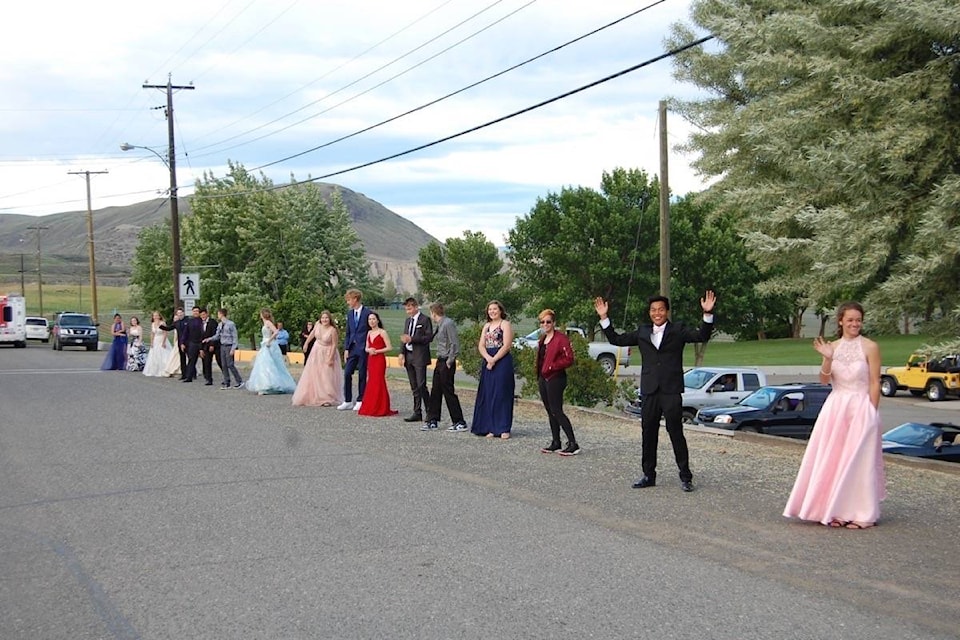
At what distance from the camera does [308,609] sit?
5977mm

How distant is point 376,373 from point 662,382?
27.1 ft

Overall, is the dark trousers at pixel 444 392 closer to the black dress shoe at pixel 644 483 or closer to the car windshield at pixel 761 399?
the black dress shoe at pixel 644 483

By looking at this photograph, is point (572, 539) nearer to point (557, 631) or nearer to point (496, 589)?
point (496, 589)

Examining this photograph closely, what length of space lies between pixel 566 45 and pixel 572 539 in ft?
35.7

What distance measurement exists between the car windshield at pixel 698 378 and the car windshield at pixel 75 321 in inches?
1443

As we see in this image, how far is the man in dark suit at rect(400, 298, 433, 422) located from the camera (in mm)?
16625

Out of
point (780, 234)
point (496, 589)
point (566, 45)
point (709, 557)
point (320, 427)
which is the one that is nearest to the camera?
point (496, 589)

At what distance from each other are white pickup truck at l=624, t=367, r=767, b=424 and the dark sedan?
10.7m

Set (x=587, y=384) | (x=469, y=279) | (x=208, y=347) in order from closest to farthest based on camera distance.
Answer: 1. (x=587, y=384)
2. (x=208, y=347)
3. (x=469, y=279)

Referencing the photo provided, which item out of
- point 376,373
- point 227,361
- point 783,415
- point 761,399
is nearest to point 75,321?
point 227,361

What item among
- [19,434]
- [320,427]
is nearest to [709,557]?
[320,427]

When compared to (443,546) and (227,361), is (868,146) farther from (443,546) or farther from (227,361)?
(227,361)

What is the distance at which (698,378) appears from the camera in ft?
90.9

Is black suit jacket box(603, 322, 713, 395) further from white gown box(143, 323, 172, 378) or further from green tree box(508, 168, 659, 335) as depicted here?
green tree box(508, 168, 659, 335)
